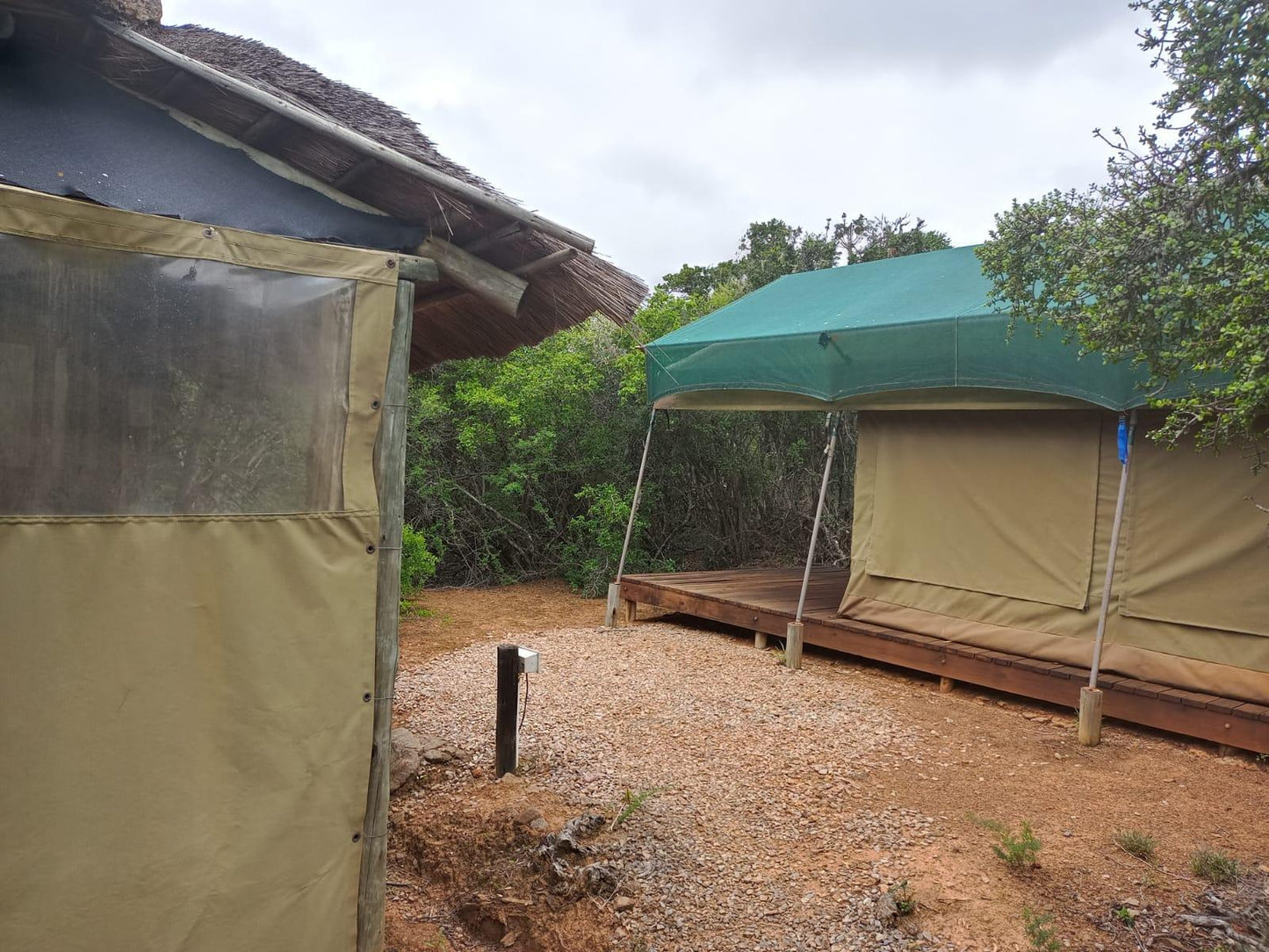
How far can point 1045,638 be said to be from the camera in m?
6.35

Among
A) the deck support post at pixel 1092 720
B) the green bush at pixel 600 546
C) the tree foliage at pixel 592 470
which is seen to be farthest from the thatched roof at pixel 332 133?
the tree foliage at pixel 592 470

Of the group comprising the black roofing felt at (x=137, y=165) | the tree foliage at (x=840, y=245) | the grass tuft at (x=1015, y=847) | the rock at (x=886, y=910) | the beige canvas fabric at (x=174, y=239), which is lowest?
the rock at (x=886, y=910)

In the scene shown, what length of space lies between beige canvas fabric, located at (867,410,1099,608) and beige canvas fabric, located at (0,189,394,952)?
5.21 meters

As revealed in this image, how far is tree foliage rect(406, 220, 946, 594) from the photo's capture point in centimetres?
1112

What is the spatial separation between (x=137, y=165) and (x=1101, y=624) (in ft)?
18.0

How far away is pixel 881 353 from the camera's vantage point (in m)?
6.67

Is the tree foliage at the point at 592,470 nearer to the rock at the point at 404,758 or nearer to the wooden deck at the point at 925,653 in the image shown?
the wooden deck at the point at 925,653

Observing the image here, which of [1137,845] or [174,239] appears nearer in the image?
[174,239]

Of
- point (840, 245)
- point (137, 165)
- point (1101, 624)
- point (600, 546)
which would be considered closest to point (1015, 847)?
point (1101, 624)

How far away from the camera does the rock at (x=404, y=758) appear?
4648mm

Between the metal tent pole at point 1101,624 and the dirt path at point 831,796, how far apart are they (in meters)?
0.16

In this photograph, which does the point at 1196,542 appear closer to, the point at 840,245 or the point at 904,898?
the point at 904,898

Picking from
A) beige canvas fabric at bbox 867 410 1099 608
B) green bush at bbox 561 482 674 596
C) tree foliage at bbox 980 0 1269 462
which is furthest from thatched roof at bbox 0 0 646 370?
green bush at bbox 561 482 674 596

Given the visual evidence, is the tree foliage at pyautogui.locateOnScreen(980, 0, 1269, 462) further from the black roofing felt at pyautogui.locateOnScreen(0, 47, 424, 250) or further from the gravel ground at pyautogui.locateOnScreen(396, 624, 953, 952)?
the black roofing felt at pyautogui.locateOnScreen(0, 47, 424, 250)
